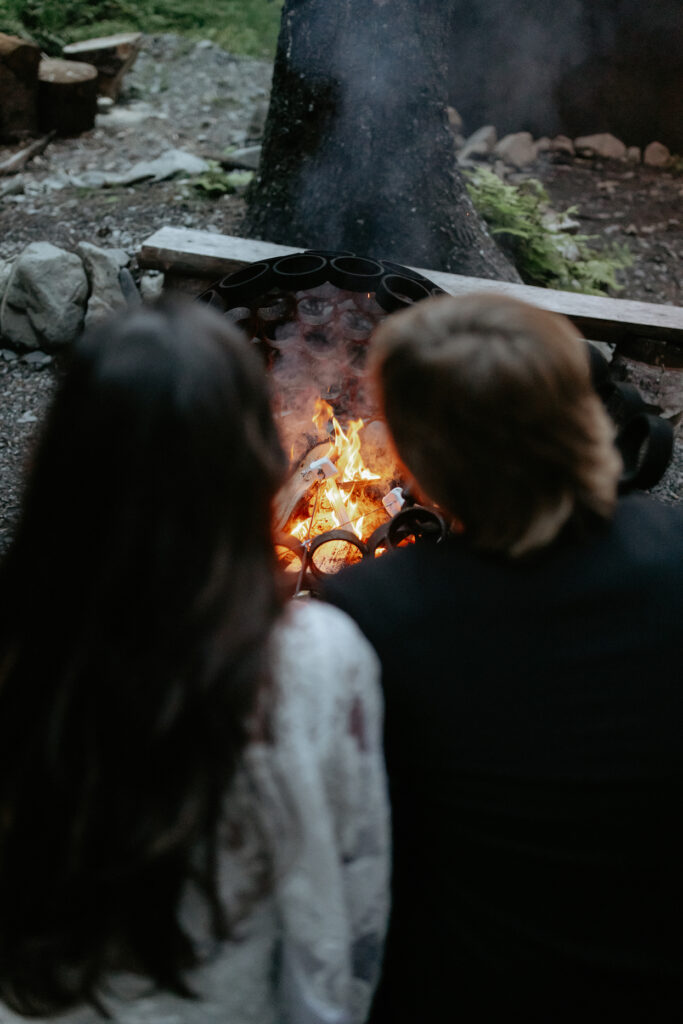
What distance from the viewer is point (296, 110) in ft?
13.1

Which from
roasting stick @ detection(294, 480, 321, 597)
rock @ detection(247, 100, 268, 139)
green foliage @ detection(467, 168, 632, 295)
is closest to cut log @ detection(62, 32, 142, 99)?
rock @ detection(247, 100, 268, 139)

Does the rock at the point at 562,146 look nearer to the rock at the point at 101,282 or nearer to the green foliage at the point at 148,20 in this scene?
the green foliage at the point at 148,20

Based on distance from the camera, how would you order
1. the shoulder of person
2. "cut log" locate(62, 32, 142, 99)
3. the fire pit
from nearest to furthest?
the shoulder of person, the fire pit, "cut log" locate(62, 32, 142, 99)

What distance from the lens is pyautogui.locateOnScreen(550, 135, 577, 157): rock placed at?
7785mm

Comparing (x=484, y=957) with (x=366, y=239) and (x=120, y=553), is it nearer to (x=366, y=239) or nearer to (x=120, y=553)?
(x=120, y=553)

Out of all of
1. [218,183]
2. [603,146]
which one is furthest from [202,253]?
[603,146]

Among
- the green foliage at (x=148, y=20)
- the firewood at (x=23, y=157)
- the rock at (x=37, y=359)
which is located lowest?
the rock at (x=37, y=359)

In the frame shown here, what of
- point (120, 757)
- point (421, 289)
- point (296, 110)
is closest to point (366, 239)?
point (296, 110)

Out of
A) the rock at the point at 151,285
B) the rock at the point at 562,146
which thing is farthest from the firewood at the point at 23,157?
the rock at the point at 562,146

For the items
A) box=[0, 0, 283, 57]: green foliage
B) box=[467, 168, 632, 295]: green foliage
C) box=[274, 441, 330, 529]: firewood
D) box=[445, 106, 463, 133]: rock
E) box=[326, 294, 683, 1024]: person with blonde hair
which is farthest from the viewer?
box=[445, 106, 463, 133]: rock

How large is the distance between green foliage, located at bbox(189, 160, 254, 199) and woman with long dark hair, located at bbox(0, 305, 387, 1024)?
4876mm

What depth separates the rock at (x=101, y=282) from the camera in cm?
428

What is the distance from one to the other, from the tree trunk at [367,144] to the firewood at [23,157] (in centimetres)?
296

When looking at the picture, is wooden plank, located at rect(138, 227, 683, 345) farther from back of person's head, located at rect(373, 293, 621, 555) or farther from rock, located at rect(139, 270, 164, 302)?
back of person's head, located at rect(373, 293, 621, 555)
